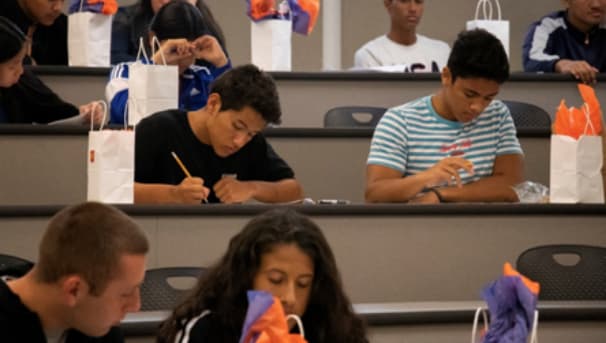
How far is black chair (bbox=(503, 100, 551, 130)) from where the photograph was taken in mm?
4547

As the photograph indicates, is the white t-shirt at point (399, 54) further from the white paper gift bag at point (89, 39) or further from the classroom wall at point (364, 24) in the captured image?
the classroom wall at point (364, 24)

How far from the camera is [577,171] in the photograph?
3.55 m

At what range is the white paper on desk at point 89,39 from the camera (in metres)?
4.61

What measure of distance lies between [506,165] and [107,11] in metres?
1.63

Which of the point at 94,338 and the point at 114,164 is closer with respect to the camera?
the point at 94,338

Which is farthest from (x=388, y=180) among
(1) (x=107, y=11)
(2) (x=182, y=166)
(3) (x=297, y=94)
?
(1) (x=107, y=11)

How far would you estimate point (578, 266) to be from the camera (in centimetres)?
317

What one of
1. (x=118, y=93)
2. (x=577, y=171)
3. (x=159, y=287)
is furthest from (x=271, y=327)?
(x=118, y=93)

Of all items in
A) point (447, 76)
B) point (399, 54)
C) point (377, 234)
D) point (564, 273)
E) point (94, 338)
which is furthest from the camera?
point (399, 54)

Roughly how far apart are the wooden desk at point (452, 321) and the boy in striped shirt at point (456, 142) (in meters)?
0.61

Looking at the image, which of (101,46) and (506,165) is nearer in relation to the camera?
(506,165)

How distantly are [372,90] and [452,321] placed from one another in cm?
185

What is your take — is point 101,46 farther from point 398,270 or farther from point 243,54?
point 243,54

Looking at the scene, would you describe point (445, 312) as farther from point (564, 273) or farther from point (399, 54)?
point (399, 54)
